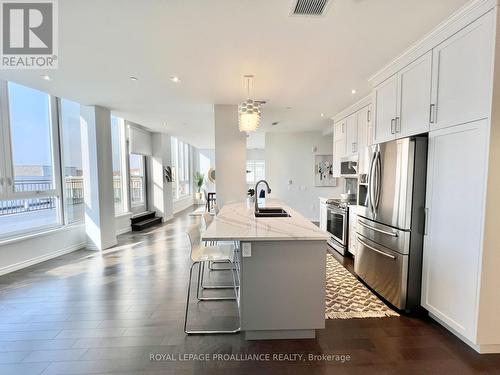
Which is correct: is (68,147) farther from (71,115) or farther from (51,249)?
(51,249)

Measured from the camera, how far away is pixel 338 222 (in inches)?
171

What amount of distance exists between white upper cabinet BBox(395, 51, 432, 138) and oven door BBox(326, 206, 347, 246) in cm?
185

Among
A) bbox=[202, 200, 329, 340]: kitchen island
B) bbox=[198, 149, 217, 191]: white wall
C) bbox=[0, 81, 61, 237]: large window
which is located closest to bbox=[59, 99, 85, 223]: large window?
bbox=[0, 81, 61, 237]: large window

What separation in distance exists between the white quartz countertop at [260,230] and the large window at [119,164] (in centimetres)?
420

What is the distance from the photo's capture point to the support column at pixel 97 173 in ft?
14.4

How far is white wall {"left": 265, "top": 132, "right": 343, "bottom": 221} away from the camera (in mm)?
7035

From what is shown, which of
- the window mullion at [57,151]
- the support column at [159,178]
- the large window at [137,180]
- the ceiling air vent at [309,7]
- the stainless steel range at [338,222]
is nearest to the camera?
the ceiling air vent at [309,7]

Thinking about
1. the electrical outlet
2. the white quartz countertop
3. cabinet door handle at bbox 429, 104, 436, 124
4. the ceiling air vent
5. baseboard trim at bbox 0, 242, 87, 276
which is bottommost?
baseboard trim at bbox 0, 242, 87, 276

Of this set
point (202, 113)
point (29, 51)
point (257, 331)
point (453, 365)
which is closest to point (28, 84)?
point (29, 51)

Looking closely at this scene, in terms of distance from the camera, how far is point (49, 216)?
4.21 meters

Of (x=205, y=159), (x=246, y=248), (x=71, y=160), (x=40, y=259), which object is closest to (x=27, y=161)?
(x=71, y=160)

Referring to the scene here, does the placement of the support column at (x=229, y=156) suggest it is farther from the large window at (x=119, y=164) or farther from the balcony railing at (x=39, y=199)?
the large window at (x=119, y=164)

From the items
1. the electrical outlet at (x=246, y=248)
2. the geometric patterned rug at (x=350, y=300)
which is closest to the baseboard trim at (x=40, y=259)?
the electrical outlet at (x=246, y=248)

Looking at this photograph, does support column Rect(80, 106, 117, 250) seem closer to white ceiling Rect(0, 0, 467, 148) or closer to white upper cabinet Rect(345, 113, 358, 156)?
white ceiling Rect(0, 0, 467, 148)
